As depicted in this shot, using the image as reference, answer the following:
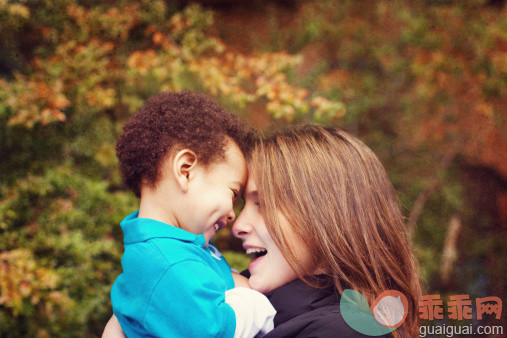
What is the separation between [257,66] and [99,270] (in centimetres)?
216

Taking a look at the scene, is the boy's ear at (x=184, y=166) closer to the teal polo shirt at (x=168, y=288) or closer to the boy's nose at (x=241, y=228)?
the teal polo shirt at (x=168, y=288)

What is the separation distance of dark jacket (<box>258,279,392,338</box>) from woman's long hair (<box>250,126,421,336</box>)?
60 mm

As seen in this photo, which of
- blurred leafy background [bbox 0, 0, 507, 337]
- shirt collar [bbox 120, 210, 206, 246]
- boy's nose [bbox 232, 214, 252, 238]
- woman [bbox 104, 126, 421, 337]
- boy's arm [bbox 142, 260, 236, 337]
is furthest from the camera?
blurred leafy background [bbox 0, 0, 507, 337]

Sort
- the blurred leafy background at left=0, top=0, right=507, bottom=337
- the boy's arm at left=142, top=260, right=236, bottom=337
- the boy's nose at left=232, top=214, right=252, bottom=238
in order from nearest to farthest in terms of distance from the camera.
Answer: the boy's arm at left=142, top=260, right=236, bottom=337, the boy's nose at left=232, top=214, right=252, bottom=238, the blurred leafy background at left=0, top=0, right=507, bottom=337

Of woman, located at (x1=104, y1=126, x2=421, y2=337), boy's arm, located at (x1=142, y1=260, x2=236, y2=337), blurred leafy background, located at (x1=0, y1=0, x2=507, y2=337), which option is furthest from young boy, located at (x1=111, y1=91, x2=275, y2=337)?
blurred leafy background, located at (x1=0, y1=0, x2=507, y2=337)

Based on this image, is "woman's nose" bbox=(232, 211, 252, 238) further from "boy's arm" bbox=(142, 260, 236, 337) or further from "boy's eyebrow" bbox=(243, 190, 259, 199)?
"boy's arm" bbox=(142, 260, 236, 337)

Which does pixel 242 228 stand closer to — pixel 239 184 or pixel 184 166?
pixel 239 184

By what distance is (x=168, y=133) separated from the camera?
1.64 m

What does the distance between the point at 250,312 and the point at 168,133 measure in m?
0.72

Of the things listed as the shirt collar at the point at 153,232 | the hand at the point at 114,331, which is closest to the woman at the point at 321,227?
the shirt collar at the point at 153,232

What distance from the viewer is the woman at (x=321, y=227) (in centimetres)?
161

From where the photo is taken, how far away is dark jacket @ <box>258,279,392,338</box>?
1.40 m

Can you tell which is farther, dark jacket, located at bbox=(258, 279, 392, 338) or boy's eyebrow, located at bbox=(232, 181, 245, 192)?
boy's eyebrow, located at bbox=(232, 181, 245, 192)

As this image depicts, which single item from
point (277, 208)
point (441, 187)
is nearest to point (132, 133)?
point (277, 208)
